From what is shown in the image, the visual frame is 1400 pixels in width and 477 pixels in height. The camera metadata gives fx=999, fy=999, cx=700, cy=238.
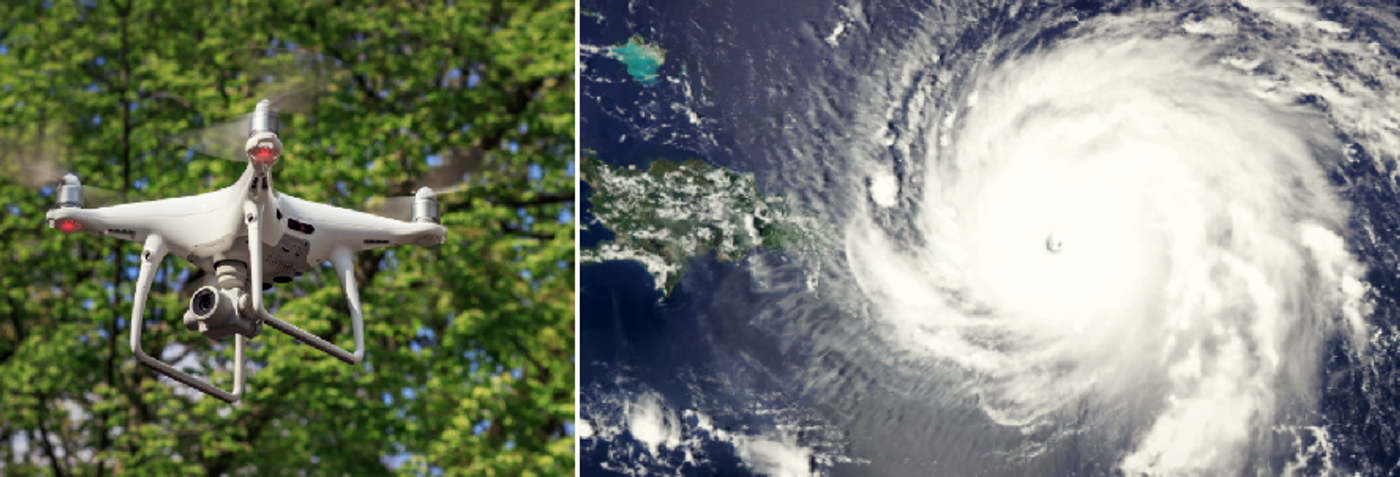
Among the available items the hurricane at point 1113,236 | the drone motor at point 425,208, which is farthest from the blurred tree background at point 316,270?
the drone motor at point 425,208

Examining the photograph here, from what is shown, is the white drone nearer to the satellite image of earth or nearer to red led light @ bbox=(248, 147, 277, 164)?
red led light @ bbox=(248, 147, 277, 164)

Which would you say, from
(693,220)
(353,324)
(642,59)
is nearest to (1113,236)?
(693,220)

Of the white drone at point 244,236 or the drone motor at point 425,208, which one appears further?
the drone motor at point 425,208

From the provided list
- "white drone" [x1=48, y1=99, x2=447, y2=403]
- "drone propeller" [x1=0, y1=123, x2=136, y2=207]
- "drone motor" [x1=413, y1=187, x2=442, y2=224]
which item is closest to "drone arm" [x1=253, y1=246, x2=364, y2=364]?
"white drone" [x1=48, y1=99, x2=447, y2=403]

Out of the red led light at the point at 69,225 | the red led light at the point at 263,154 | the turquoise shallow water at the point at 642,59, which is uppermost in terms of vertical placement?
the turquoise shallow water at the point at 642,59

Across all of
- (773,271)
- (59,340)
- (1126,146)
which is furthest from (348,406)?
(1126,146)

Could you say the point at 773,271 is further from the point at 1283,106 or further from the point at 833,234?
the point at 1283,106

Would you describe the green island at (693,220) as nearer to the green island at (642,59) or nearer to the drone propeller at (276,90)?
the green island at (642,59)
